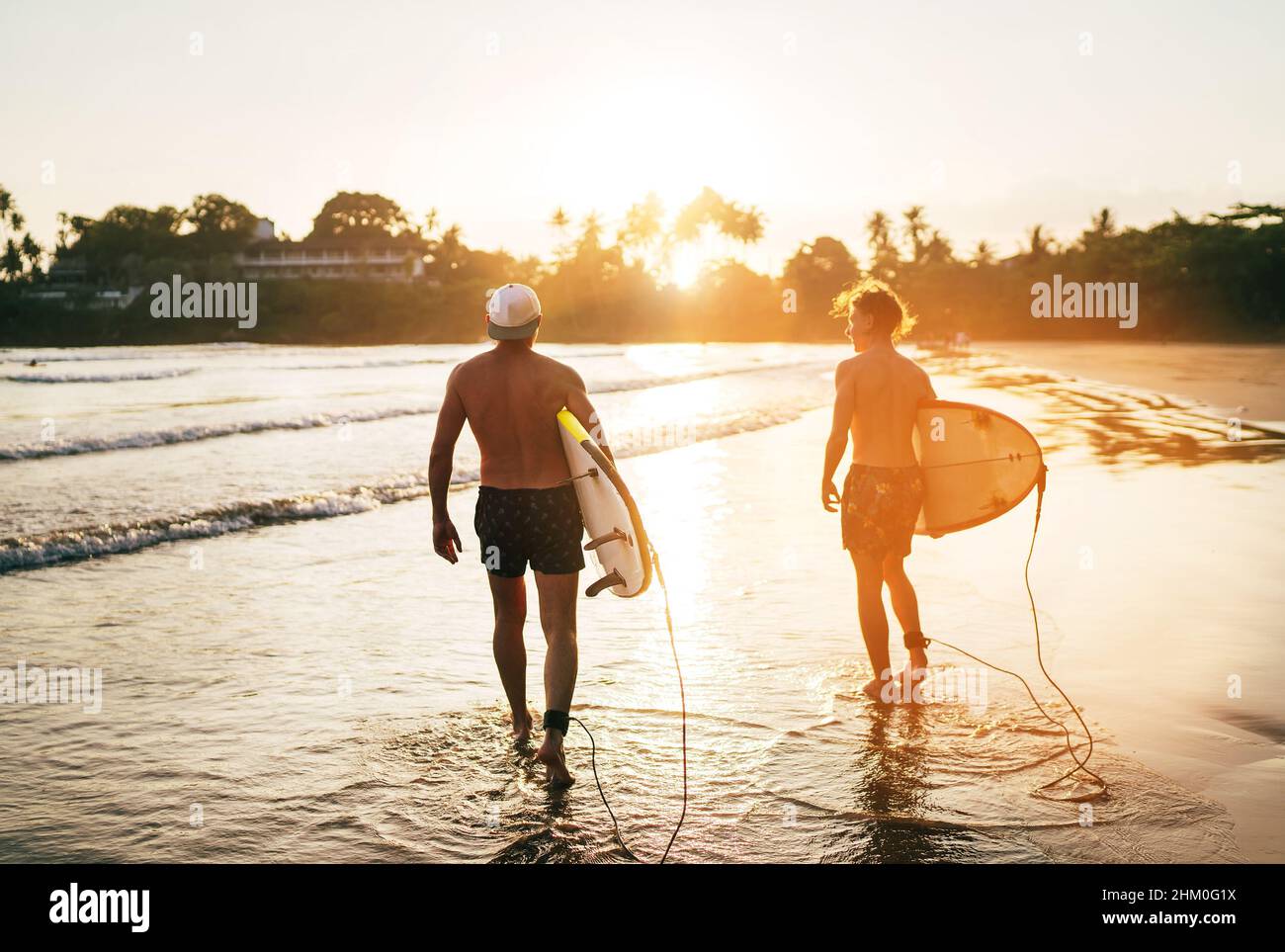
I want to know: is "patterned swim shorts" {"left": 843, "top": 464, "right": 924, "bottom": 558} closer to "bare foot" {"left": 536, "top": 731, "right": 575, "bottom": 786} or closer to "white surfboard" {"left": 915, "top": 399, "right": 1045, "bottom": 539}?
"white surfboard" {"left": 915, "top": 399, "right": 1045, "bottom": 539}

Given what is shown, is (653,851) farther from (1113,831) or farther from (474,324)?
(474,324)

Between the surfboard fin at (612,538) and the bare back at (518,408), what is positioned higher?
the bare back at (518,408)

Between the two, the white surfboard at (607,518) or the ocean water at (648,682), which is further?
the white surfboard at (607,518)

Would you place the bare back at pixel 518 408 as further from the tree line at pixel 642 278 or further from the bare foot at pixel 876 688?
the tree line at pixel 642 278

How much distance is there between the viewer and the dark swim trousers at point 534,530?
13.0 ft

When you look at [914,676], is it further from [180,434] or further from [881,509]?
[180,434]

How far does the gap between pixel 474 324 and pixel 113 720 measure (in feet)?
315

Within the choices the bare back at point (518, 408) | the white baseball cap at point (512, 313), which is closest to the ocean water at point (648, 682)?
the bare back at point (518, 408)

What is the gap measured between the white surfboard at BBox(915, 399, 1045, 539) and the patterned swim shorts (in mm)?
193

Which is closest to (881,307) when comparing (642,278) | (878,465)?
(878,465)

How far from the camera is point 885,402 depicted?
459 centimetres

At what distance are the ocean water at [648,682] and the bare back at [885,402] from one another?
1114mm
